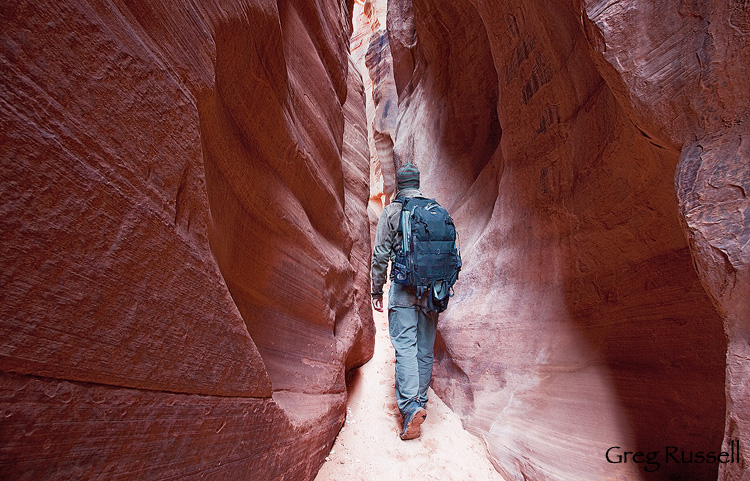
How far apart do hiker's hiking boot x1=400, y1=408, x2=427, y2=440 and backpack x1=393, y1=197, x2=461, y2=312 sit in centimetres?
95

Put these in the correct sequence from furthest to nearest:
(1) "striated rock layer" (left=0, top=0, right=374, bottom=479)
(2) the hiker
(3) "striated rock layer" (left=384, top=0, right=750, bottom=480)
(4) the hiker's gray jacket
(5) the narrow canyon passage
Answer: (4) the hiker's gray jacket < (2) the hiker < (5) the narrow canyon passage < (3) "striated rock layer" (left=384, top=0, right=750, bottom=480) < (1) "striated rock layer" (left=0, top=0, right=374, bottom=479)

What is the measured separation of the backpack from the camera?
3.68 meters

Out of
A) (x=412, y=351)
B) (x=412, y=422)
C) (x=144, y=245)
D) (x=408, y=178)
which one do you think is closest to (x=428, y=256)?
(x=412, y=351)

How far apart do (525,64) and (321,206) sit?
2.64 meters

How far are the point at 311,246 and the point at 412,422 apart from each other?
175 centimetres

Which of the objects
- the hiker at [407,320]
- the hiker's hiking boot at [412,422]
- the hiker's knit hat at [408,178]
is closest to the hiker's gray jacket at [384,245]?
the hiker at [407,320]

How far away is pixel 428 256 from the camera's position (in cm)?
369

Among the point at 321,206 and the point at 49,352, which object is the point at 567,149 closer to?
the point at 321,206

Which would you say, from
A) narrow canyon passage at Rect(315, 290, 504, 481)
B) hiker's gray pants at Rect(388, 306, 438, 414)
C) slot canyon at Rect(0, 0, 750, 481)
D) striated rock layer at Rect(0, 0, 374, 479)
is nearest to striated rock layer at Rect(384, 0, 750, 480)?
slot canyon at Rect(0, 0, 750, 481)

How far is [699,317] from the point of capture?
2518 mm

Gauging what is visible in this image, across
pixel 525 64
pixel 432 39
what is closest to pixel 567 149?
pixel 525 64

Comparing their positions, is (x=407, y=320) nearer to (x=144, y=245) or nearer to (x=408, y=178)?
(x=408, y=178)

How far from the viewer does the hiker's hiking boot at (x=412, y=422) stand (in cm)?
327

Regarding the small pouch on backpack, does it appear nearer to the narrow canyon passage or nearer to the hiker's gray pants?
→ the hiker's gray pants
